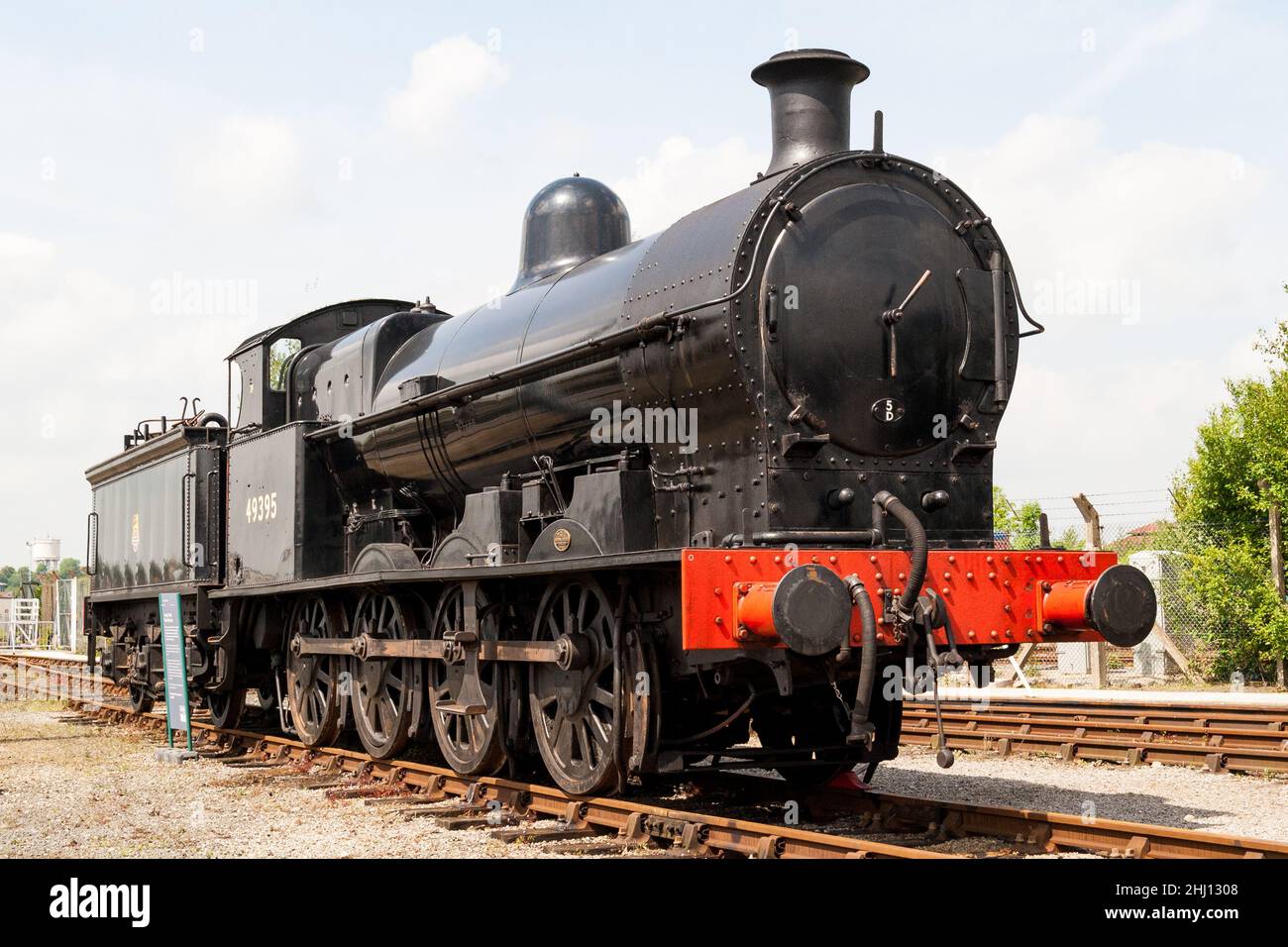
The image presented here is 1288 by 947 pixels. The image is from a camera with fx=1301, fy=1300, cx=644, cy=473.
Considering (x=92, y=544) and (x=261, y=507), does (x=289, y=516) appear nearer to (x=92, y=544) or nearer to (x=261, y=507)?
(x=261, y=507)

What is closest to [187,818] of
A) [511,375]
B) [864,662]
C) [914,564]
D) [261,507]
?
[511,375]

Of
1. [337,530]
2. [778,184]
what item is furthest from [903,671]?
[337,530]

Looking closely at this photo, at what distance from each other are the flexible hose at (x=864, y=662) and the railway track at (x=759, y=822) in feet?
1.68

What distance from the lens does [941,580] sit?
6.53 m

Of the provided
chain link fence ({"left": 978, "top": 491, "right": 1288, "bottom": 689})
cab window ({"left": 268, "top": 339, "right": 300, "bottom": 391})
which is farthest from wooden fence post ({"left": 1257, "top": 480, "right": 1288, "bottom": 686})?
cab window ({"left": 268, "top": 339, "right": 300, "bottom": 391})

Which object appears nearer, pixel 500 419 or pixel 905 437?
pixel 905 437

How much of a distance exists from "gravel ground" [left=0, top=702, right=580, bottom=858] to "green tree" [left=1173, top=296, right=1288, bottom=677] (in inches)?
479

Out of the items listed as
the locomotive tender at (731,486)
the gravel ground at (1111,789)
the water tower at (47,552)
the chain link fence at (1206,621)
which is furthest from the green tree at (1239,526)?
the water tower at (47,552)

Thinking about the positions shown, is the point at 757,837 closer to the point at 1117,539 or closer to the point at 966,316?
the point at 966,316

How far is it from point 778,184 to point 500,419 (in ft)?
8.67

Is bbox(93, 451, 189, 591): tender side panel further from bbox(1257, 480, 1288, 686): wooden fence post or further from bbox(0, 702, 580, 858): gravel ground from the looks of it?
bbox(1257, 480, 1288, 686): wooden fence post

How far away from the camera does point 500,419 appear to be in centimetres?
848

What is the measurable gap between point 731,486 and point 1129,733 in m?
5.81

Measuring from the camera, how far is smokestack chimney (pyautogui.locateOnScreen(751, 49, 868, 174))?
23.8 ft
